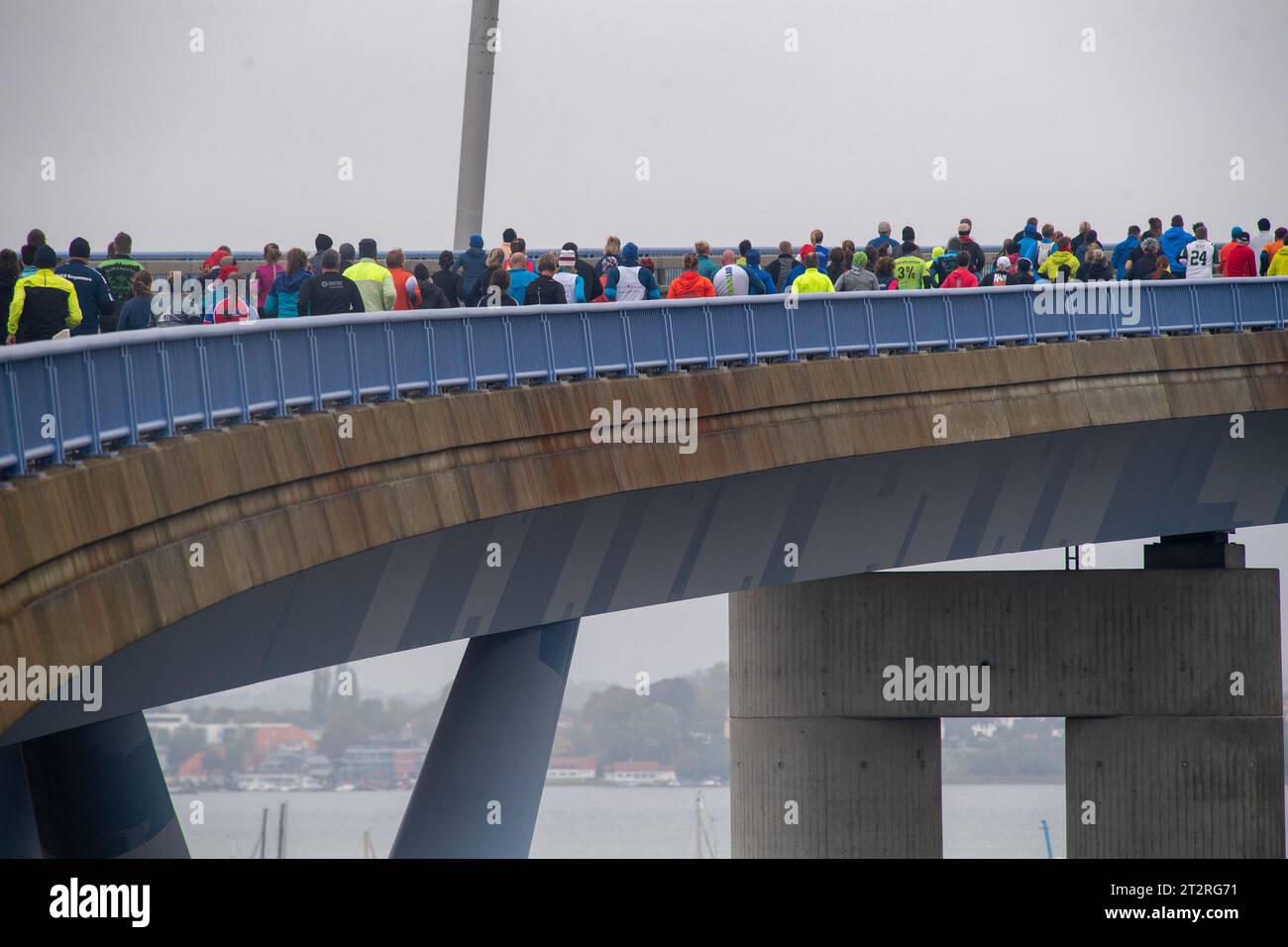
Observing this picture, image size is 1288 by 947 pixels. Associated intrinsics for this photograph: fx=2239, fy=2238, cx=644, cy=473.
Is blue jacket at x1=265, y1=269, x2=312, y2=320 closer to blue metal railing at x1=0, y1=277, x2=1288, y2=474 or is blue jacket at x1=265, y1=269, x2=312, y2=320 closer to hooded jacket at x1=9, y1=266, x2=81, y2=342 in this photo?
blue metal railing at x1=0, y1=277, x2=1288, y2=474

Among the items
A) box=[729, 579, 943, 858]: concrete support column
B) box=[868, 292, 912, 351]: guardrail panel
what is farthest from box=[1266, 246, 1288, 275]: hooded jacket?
box=[729, 579, 943, 858]: concrete support column

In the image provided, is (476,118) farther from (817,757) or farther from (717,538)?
(817,757)

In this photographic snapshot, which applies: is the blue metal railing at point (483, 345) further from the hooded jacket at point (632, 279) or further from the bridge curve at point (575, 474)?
the hooded jacket at point (632, 279)

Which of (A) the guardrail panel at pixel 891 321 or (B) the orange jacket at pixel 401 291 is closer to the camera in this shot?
(B) the orange jacket at pixel 401 291

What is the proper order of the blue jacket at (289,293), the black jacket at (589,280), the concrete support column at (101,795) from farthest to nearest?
1. the black jacket at (589,280)
2. the concrete support column at (101,795)
3. the blue jacket at (289,293)

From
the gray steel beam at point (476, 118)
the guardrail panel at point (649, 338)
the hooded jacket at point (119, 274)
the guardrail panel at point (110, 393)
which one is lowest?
the guardrail panel at point (110, 393)

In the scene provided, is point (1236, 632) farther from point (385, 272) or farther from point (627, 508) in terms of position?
point (385, 272)

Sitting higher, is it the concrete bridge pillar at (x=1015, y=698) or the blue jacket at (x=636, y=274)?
the blue jacket at (x=636, y=274)

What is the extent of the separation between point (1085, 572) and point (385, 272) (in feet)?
54.9

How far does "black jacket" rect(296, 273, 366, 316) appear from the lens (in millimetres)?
20375

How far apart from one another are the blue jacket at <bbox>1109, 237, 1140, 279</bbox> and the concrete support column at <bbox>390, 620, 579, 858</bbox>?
31.9 feet

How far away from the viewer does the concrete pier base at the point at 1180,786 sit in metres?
34.6

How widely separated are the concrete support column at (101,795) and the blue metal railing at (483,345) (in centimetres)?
445
